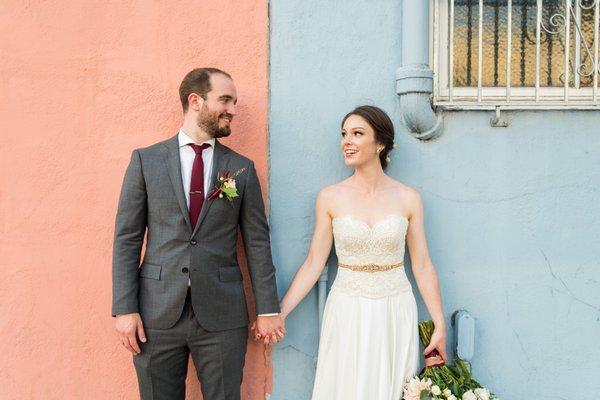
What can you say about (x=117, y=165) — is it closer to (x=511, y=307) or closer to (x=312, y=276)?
(x=312, y=276)

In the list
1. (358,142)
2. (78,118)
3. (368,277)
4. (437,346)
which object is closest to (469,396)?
(437,346)

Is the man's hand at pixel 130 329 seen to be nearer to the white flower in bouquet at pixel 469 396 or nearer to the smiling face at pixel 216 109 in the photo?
the smiling face at pixel 216 109

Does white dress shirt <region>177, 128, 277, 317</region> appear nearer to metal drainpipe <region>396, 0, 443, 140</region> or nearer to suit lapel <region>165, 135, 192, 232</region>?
suit lapel <region>165, 135, 192, 232</region>

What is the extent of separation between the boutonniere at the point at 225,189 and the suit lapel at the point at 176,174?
15cm

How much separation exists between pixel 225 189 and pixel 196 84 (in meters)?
0.64

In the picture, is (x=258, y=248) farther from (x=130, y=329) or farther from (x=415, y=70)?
(x=415, y=70)

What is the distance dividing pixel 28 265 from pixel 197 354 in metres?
1.29

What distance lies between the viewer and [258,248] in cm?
342

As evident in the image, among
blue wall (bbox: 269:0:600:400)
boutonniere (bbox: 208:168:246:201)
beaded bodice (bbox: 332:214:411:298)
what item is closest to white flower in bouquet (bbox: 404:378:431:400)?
beaded bodice (bbox: 332:214:411:298)

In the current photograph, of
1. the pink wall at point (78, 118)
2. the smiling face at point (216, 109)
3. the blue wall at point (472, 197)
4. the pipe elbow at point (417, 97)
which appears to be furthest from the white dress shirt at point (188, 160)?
the pipe elbow at point (417, 97)

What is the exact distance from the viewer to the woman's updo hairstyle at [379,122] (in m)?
3.48

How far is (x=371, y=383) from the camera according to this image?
11.1ft

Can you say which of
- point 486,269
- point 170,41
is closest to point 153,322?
point 170,41

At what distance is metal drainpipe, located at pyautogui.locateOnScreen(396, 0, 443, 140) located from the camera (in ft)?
11.9
